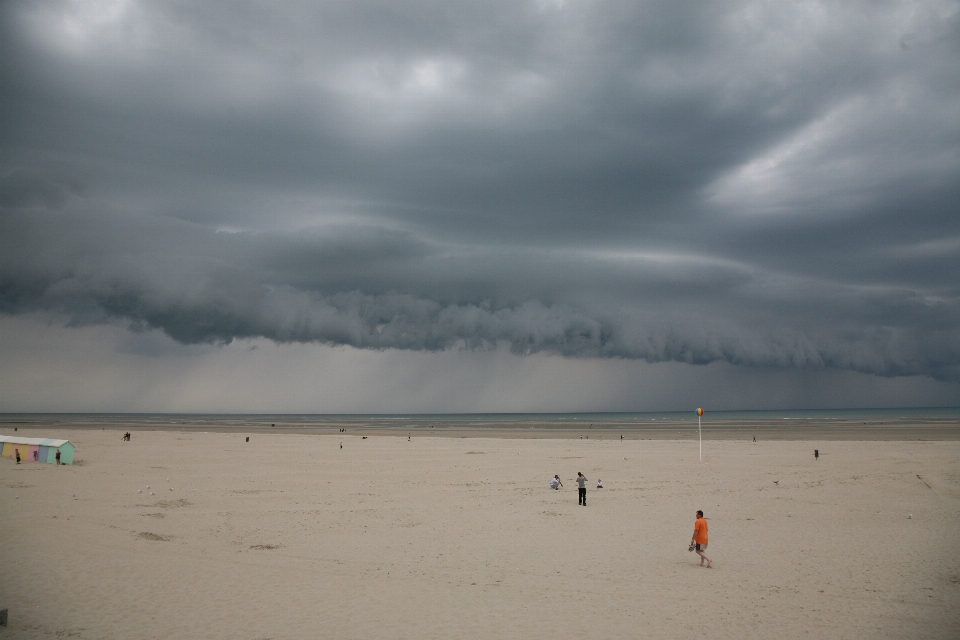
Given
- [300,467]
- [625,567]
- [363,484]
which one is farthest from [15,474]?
[625,567]

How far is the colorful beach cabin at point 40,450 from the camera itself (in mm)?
41250

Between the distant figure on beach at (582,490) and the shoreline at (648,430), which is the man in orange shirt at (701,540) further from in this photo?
the shoreline at (648,430)

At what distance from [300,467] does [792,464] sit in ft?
123

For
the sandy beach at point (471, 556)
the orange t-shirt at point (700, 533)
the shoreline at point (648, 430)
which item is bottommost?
the shoreline at point (648, 430)

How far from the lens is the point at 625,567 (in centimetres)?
1755

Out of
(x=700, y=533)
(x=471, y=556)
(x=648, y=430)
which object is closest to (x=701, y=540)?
(x=700, y=533)

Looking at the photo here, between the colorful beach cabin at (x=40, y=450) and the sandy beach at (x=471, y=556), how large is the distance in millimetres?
3045

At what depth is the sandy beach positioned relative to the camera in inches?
518

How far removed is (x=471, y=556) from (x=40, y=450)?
126 ft

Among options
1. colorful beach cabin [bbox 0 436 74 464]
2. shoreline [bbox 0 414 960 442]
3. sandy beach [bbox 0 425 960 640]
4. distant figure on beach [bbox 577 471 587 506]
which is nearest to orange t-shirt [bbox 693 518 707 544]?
sandy beach [bbox 0 425 960 640]

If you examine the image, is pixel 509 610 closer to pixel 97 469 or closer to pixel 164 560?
pixel 164 560

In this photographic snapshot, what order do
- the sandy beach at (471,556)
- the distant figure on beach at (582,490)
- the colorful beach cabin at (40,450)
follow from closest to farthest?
the sandy beach at (471,556), the distant figure on beach at (582,490), the colorful beach cabin at (40,450)

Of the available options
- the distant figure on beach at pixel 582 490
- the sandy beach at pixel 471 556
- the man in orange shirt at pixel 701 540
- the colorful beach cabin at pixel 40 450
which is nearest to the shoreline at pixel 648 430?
the sandy beach at pixel 471 556

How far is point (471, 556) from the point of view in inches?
738
